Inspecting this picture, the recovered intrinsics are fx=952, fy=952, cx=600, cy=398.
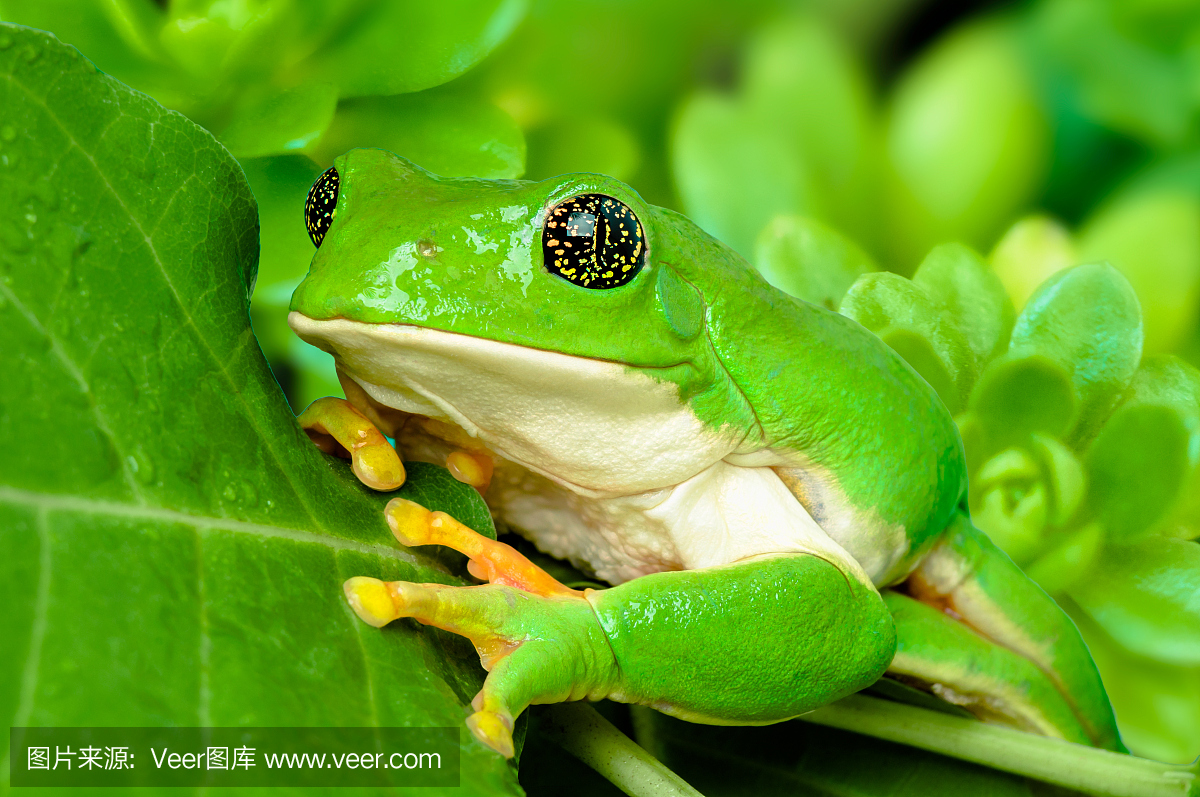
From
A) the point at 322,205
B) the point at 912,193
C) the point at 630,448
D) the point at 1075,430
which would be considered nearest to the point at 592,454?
the point at 630,448

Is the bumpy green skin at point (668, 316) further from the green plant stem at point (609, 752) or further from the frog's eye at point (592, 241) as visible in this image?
the green plant stem at point (609, 752)

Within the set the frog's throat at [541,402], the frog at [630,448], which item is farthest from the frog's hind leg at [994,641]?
the frog's throat at [541,402]

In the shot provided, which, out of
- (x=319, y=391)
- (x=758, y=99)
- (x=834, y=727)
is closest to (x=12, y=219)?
(x=834, y=727)

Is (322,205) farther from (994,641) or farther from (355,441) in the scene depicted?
(994,641)

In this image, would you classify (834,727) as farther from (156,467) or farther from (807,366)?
(156,467)

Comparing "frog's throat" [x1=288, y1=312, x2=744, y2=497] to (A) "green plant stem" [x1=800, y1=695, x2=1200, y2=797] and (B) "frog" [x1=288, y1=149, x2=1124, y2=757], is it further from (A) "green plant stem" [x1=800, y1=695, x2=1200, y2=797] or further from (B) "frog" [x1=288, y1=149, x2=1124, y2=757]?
(A) "green plant stem" [x1=800, y1=695, x2=1200, y2=797]
